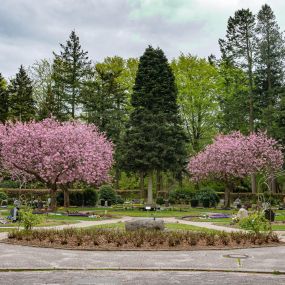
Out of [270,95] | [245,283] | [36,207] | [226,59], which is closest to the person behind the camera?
[245,283]

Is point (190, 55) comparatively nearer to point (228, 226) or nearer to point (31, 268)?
point (228, 226)

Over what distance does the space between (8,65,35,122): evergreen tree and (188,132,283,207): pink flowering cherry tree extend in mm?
24528

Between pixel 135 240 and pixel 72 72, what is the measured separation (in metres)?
46.1

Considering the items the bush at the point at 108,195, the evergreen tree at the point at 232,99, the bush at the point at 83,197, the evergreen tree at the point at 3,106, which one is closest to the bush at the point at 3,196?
the bush at the point at 83,197

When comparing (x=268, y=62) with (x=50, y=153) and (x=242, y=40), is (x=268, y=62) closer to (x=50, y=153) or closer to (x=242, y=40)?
(x=242, y=40)

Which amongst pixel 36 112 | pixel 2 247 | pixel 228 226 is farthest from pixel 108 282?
pixel 36 112

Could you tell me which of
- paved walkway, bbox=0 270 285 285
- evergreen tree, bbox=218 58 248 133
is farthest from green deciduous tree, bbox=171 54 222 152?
paved walkway, bbox=0 270 285 285

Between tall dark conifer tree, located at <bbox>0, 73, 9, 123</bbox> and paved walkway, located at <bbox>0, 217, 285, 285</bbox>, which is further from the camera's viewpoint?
tall dark conifer tree, located at <bbox>0, 73, 9, 123</bbox>

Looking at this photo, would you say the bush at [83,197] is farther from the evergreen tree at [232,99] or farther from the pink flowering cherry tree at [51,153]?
the evergreen tree at [232,99]

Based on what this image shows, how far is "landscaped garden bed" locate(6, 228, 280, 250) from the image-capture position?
16484 millimetres

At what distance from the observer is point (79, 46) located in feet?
202

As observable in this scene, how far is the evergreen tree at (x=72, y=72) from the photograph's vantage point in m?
58.8

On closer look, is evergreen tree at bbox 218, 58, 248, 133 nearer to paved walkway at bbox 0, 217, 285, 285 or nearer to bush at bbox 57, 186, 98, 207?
bush at bbox 57, 186, 98, 207

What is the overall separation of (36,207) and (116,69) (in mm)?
28763
